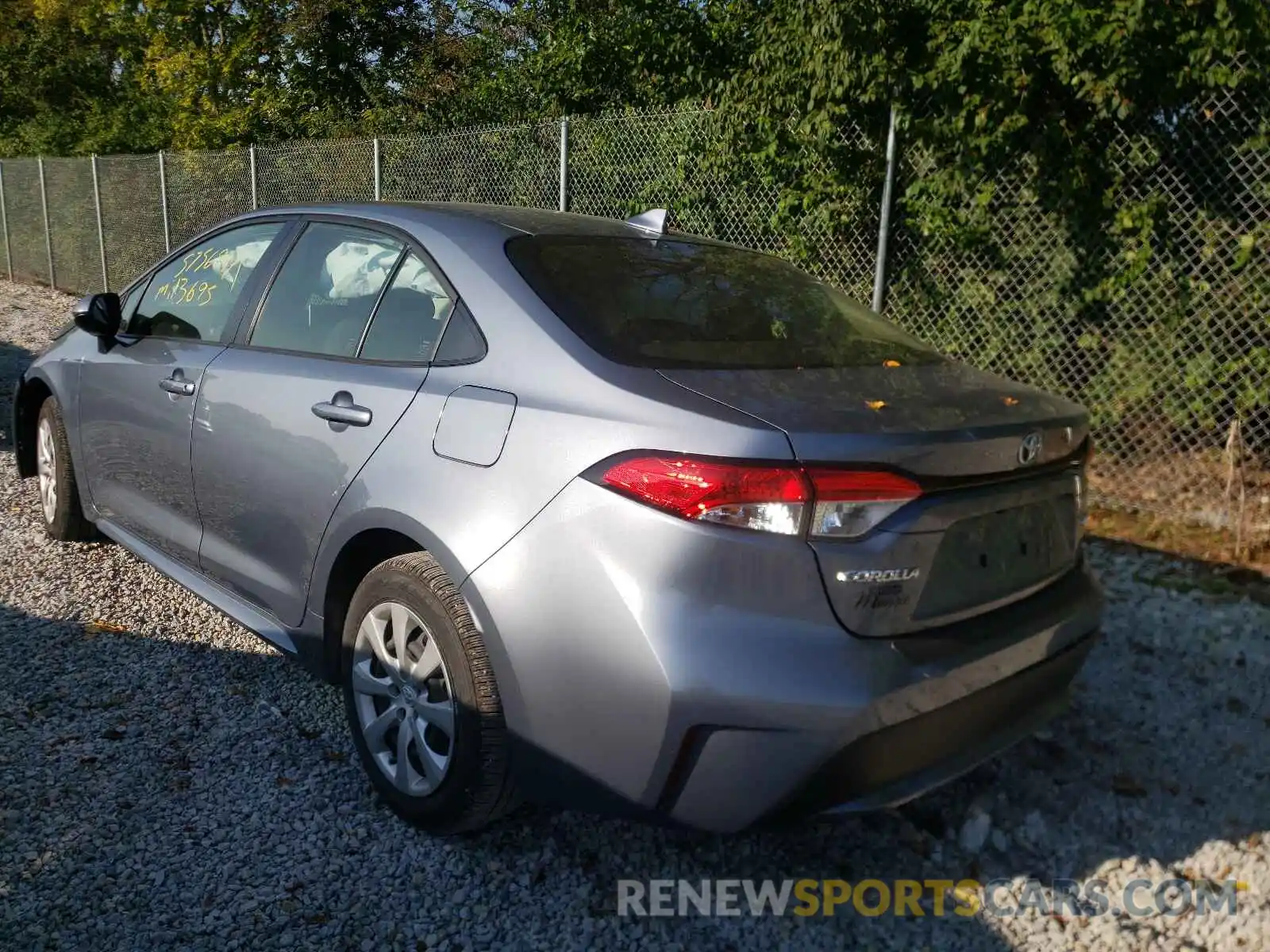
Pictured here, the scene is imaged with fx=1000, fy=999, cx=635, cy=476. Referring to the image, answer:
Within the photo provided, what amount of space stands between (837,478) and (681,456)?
32 cm

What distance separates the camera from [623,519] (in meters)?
2.10

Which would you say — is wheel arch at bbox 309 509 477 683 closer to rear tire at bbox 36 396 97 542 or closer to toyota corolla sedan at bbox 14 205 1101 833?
toyota corolla sedan at bbox 14 205 1101 833

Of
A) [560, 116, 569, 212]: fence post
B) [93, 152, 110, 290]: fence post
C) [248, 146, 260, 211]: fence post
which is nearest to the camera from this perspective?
[560, 116, 569, 212]: fence post

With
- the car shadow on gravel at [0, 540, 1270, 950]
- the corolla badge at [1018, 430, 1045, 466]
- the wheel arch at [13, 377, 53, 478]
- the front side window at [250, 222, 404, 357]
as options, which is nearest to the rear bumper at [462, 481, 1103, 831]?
the car shadow on gravel at [0, 540, 1270, 950]

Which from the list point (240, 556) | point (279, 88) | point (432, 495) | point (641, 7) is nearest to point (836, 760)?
point (432, 495)

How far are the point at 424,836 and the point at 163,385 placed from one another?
6.45 feet

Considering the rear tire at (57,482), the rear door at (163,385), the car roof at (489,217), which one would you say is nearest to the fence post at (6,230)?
the rear tire at (57,482)

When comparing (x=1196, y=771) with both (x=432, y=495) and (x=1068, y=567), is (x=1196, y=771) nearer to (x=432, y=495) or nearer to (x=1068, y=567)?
(x=1068, y=567)

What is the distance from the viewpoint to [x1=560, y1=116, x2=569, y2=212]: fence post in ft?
25.1

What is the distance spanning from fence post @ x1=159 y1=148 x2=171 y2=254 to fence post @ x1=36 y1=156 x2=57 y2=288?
475cm

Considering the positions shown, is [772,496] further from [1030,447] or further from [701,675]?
[1030,447]

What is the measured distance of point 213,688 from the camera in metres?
3.46

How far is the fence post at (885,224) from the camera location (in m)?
5.95

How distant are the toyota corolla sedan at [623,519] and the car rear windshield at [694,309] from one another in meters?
0.01
